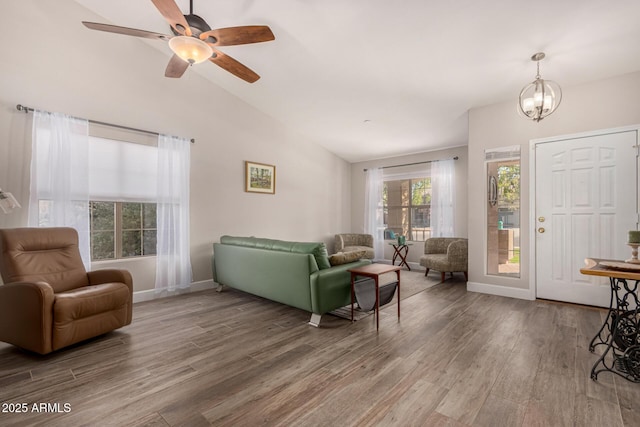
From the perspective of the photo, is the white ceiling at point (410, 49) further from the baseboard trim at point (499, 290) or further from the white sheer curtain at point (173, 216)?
the baseboard trim at point (499, 290)

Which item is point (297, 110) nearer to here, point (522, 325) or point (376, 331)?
point (376, 331)

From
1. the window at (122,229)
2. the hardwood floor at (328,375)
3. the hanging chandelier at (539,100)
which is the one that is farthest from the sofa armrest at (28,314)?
the hanging chandelier at (539,100)

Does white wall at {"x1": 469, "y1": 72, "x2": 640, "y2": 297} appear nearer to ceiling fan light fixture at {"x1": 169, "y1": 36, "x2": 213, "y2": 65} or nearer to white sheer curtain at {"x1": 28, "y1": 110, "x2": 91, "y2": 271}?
ceiling fan light fixture at {"x1": 169, "y1": 36, "x2": 213, "y2": 65}

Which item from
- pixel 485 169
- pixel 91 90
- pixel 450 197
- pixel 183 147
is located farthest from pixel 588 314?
pixel 91 90

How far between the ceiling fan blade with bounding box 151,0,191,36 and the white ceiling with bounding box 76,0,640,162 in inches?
40.8

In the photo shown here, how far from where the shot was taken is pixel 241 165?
200 inches

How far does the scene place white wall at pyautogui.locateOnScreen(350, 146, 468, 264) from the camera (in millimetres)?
5727

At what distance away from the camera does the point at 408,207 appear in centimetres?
664

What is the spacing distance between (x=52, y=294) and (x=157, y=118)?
2.68 meters

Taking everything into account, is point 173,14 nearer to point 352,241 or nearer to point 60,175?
point 60,175

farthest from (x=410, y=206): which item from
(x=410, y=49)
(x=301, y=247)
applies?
(x=301, y=247)

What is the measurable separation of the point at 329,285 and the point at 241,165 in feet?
9.99

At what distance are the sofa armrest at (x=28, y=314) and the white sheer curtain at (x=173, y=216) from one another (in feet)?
5.36

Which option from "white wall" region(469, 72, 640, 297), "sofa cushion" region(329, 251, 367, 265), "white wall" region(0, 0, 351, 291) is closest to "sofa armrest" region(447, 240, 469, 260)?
"white wall" region(469, 72, 640, 297)
